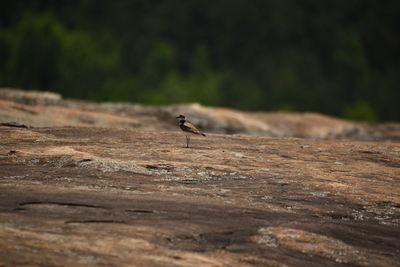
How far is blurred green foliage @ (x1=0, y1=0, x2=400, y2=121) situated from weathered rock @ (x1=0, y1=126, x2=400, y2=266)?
131 feet

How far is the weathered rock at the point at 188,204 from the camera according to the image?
17.7ft

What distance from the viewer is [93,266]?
4969mm

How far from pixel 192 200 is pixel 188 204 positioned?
5.6 inches

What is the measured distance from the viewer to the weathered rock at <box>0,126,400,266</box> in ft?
17.7

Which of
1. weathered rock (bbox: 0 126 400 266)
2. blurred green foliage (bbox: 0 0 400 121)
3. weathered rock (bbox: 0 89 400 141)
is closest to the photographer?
weathered rock (bbox: 0 126 400 266)

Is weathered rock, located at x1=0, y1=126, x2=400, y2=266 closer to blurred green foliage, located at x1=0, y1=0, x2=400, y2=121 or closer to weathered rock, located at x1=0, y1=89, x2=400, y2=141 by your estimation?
weathered rock, located at x1=0, y1=89, x2=400, y2=141

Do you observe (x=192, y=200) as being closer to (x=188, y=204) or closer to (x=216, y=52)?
(x=188, y=204)

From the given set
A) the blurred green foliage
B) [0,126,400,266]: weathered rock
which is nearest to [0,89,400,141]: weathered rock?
[0,126,400,266]: weathered rock

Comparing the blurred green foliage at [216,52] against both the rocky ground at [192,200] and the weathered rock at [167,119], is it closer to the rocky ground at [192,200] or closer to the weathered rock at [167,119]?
the weathered rock at [167,119]

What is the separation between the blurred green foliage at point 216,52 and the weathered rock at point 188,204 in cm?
3993

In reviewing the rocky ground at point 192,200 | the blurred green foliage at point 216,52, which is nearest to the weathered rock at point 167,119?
Result: the rocky ground at point 192,200

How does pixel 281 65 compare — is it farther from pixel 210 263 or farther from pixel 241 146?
pixel 210 263

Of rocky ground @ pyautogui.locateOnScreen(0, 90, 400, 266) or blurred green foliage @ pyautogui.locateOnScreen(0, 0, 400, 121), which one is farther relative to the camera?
blurred green foliage @ pyautogui.locateOnScreen(0, 0, 400, 121)

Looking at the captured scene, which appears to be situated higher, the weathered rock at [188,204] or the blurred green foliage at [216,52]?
the blurred green foliage at [216,52]
